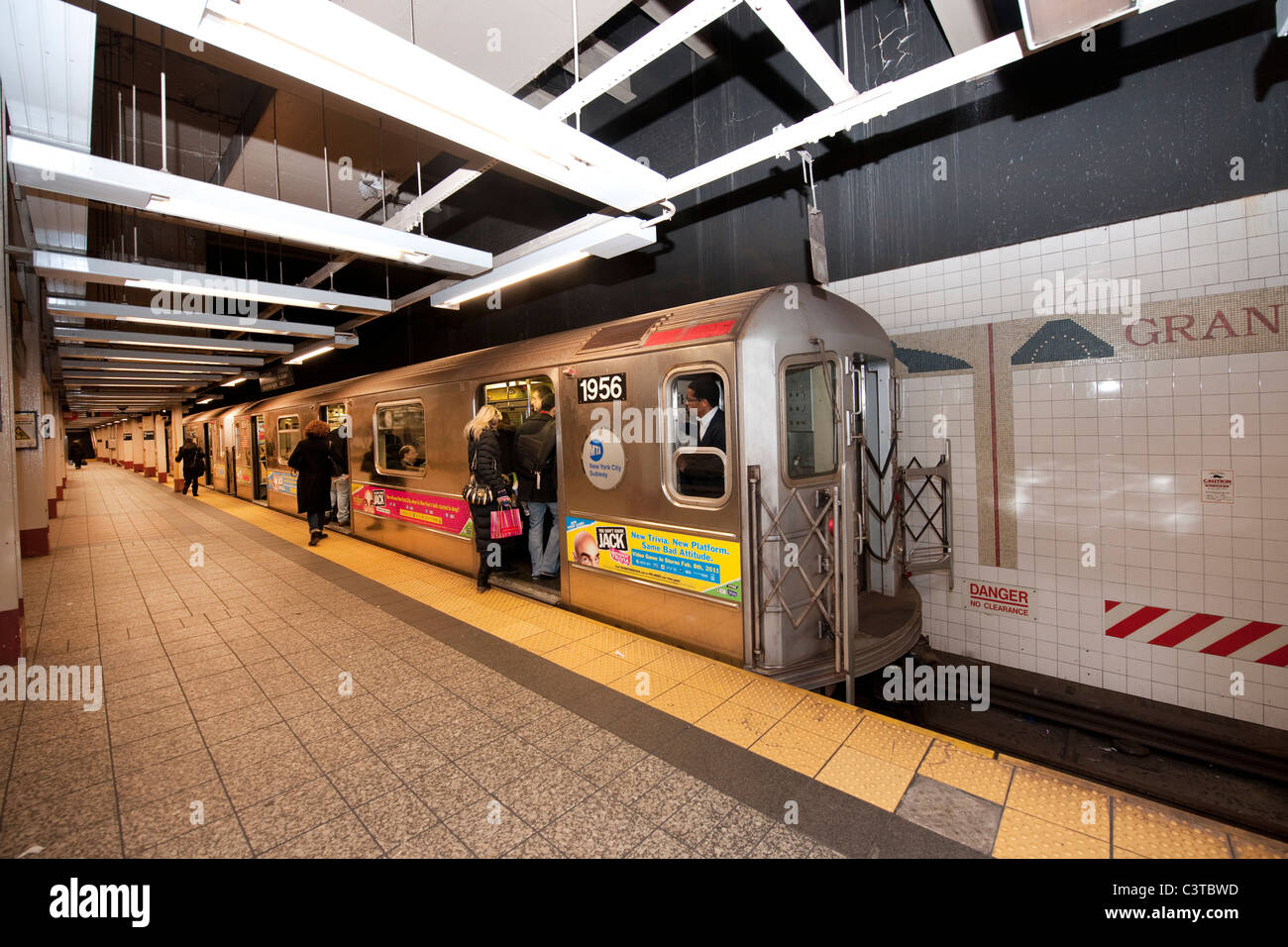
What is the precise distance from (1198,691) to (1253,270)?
8.64 feet

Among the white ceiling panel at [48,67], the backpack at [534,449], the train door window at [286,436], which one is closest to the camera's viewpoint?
the white ceiling panel at [48,67]

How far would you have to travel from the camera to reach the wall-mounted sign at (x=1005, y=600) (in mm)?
4164

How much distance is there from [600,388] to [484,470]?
1.65 m

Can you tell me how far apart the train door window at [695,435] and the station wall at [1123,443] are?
2013 millimetres

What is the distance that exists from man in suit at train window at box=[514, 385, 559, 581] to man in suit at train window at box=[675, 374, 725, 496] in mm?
1659

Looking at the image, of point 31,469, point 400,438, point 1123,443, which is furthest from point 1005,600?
point 31,469

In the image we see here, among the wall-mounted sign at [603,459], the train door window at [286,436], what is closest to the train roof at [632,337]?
the wall-mounted sign at [603,459]

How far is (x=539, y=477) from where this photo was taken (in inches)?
209

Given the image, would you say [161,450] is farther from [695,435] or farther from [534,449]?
[695,435]

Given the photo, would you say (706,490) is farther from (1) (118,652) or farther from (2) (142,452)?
(2) (142,452)

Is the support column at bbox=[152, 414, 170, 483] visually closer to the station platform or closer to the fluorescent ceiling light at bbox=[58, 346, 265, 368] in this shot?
the fluorescent ceiling light at bbox=[58, 346, 265, 368]

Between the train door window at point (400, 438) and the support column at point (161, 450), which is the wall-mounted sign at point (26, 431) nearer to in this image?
the train door window at point (400, 438)
